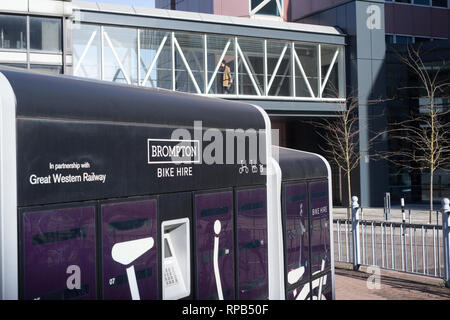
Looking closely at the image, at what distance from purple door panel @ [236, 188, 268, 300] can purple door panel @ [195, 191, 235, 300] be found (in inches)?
6.9

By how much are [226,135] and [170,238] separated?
131cm

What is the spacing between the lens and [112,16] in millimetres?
22875

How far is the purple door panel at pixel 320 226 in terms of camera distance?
8.12 m

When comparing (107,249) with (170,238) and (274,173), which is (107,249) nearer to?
(170,238)

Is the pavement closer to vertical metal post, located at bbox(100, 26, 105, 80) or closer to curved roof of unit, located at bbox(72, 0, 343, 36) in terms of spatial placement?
vertical metal post, located at bbox(100, 26, 105, 80)

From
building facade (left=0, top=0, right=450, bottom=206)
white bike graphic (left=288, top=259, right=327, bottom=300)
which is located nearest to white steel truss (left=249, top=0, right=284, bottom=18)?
building facade (left=0, top=0, right=450, bottom=206)

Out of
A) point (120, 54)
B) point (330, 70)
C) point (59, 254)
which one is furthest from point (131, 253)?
point (330, 70)

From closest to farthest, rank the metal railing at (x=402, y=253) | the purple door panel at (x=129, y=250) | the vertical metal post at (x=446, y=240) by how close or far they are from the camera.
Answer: the purple door panel at (x=129, y=250) → the vertical metal post at (x=446, y=240) → the metal railing at (x=402, y=253)

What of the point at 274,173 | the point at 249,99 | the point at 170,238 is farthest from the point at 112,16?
the point at 170,238

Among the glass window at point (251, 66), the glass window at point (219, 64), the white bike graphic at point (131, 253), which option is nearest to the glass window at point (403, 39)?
the glass window at point (251, 66)

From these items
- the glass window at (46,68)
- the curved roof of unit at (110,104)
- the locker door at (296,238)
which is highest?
the glass window at (46,68)

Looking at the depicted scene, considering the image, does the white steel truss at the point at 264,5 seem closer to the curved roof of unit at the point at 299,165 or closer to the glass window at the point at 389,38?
the glass window at the point at 389,38

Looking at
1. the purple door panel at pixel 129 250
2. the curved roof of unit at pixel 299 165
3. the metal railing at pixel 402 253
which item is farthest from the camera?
the metal railing at pixel 402 253

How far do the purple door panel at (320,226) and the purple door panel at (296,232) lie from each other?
267 mm
